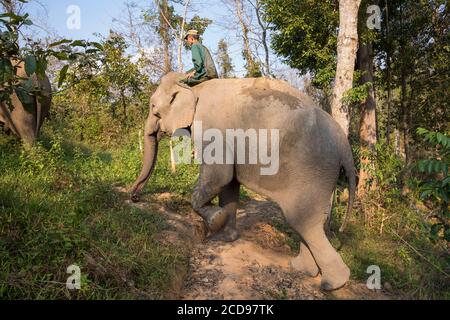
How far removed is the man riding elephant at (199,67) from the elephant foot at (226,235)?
6.02ft

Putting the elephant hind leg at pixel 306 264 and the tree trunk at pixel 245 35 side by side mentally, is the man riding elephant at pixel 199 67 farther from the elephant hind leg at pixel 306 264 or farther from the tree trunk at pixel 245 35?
the tree trunk at pixel 245 35

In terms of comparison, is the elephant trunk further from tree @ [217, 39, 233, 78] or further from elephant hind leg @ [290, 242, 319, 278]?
Result: tree @ [217, 39, 233, 78]

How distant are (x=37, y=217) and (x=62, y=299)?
3.38ft

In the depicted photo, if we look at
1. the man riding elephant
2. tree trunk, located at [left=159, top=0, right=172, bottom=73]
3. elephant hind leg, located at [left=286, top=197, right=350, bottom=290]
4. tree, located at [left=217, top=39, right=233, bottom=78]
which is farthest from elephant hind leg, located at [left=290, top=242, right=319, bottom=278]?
tree, located at [left=217, top=39, right=233, bottom=78]

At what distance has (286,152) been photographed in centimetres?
390

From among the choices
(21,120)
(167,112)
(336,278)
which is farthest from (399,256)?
(21,120)

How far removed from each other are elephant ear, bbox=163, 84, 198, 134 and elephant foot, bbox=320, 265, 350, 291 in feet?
7.04

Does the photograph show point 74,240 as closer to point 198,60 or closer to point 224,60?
point 198,60

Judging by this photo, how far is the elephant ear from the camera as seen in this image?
449 centimetres

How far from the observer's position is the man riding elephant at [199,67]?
4.74m

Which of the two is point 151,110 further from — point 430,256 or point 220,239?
point 430,256

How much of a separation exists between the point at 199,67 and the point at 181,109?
0.63 meters

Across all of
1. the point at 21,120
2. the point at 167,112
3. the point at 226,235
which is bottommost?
the point at 226,235

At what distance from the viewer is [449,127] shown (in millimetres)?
9680
